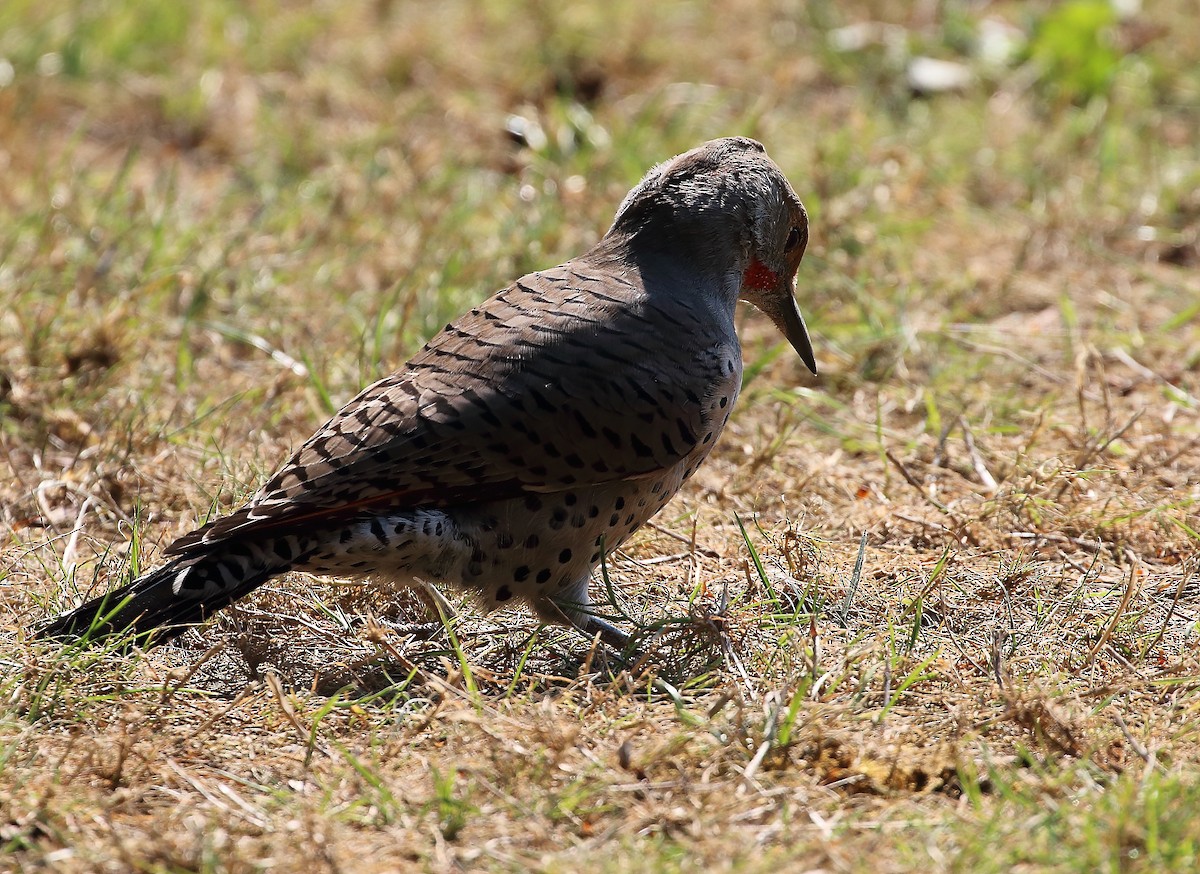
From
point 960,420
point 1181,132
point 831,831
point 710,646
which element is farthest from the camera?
point 1181,132

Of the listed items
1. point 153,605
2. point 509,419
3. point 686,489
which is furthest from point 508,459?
point 686,489

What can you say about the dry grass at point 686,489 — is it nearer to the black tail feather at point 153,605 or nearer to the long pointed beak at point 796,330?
the black tail feather at point 153,605

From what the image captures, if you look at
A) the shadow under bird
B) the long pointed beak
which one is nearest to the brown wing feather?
the shadow under bird

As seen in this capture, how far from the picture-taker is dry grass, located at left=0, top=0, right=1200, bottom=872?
319cm

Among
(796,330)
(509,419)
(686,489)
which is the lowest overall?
(686,489)

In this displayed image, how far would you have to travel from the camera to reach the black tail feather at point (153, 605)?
3.69m

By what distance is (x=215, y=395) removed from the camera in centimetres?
554

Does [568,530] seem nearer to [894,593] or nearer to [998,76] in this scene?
[894,593]

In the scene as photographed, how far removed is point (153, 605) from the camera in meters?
3.73

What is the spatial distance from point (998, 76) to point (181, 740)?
6.71 meters

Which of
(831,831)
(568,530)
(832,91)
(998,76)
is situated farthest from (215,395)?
(998,76)

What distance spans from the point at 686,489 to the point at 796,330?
682 millimetres

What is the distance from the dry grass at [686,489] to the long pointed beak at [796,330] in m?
0.30

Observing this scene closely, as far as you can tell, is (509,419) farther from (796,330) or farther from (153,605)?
(796,330)
